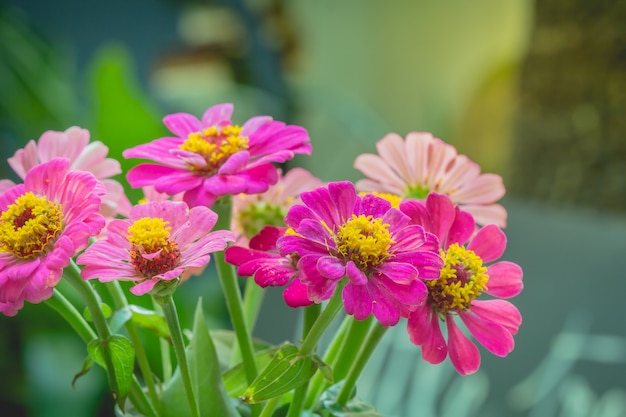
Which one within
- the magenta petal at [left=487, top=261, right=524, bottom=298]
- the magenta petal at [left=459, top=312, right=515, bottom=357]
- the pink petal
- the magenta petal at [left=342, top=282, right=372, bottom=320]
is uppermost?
the pink petal

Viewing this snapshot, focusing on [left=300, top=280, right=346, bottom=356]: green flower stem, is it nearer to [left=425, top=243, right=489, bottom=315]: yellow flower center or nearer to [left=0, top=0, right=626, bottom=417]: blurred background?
[left=425, top=243, right=489, bottom=315]: yellow flower center

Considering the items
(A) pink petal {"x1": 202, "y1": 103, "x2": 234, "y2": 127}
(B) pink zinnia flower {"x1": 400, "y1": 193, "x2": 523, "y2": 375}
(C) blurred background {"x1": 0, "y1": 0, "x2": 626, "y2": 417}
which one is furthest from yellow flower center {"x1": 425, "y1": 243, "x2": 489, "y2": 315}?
(C) blurred background {"x1": 0, "y1": 0, "x2": 626, "y2": 417}

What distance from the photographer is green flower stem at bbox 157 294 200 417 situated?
0.71 feet

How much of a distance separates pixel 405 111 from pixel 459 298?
1.95 meters

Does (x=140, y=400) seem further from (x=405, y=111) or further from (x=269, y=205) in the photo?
(x=405, y=111)

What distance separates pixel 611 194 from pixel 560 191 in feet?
0.23

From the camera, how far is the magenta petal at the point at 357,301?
0.20m

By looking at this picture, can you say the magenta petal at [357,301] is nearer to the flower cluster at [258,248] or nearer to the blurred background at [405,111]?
the flower cluster at [258,248]

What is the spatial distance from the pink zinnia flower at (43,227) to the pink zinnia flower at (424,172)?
0.35ft

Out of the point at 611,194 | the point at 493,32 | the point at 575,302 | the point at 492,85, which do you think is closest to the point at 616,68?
the point at 611,194

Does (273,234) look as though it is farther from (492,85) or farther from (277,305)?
(492,85)

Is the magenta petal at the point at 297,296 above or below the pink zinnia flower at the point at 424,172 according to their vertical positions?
below

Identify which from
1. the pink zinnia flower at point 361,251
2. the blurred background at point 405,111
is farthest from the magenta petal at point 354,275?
the blurred background at point 405,111

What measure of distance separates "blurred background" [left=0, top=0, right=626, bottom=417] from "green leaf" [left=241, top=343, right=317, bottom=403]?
458 mm
